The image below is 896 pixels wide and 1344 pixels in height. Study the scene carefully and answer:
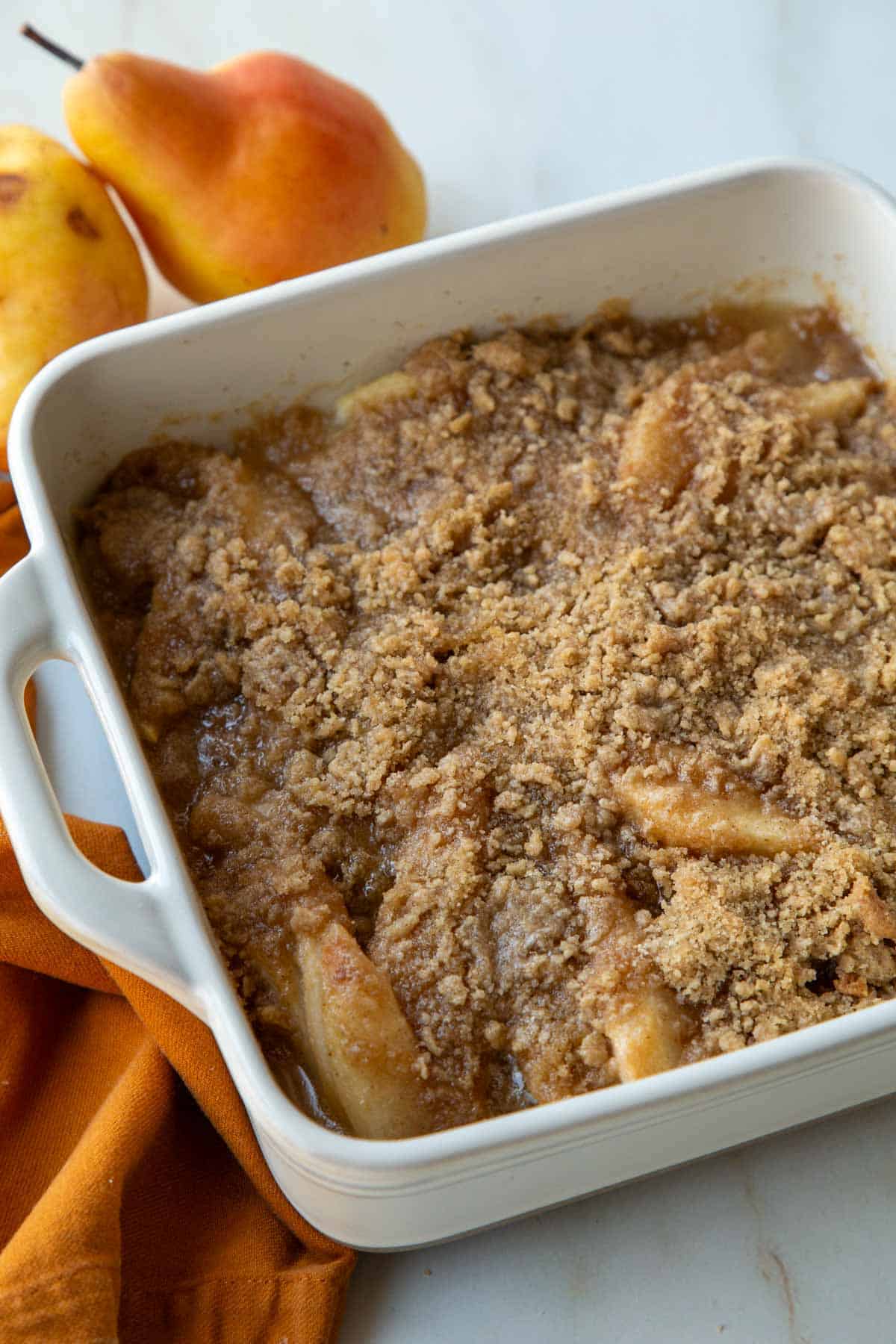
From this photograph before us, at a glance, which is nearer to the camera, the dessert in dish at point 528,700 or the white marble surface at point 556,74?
the dessert in dish at point 528,700

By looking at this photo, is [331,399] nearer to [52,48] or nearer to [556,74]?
[52,48]

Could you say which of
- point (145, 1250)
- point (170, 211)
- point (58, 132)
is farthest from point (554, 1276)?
point (58, 132)

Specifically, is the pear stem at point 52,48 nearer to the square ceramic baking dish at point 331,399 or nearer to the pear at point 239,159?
the pear at point 239,159

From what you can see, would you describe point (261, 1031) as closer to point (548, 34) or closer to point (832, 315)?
point (832, 315)

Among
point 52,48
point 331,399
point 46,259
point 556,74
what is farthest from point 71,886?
point 556,74

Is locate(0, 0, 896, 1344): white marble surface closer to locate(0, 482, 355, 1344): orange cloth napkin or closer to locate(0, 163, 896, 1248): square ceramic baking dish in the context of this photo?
locate(0, 163, 896, 1248): square ceramic baking dish

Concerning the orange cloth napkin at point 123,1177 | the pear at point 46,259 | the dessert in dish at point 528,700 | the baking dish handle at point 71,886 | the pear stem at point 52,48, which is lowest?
the orange cloth napkin at point 123,1177

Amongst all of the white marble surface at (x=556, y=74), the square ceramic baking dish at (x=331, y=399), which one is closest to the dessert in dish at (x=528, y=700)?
the square ceramic baking dish at (x=331, y=399)
